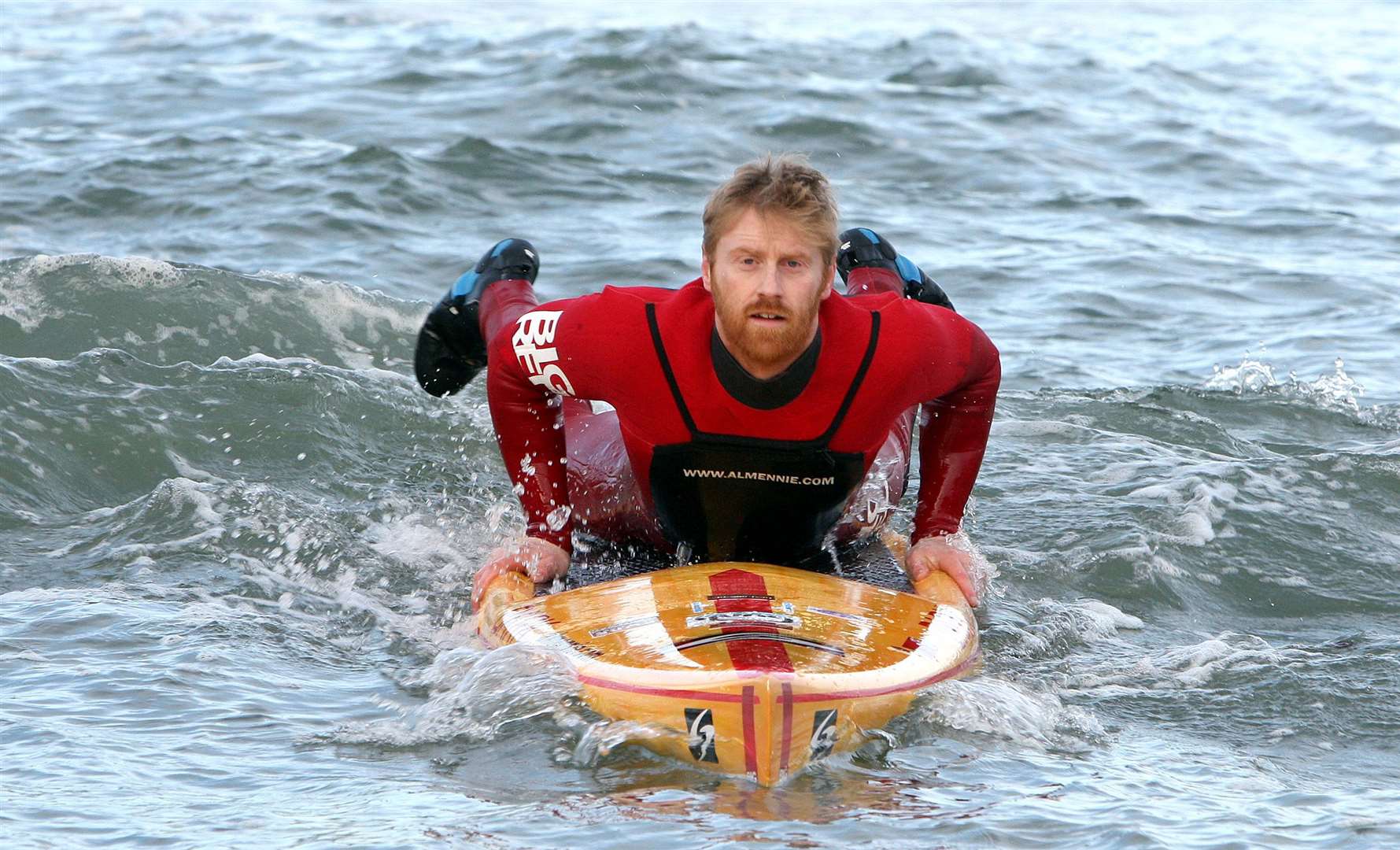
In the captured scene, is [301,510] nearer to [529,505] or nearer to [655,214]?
[529,505]

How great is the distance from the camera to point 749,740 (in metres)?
3.95

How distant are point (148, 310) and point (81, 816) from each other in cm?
456

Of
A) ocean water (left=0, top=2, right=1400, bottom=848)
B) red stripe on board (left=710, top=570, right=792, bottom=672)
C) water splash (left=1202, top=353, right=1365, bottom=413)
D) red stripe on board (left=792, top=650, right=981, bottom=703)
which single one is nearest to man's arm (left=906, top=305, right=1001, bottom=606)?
ocean water (left=0, top=2, right=1400, bottom=848)

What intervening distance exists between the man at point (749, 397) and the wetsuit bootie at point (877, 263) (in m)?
0.85

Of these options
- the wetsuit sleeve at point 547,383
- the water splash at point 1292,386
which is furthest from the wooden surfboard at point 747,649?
the water splash at point 1292,386

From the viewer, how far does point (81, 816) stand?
12.3 feet

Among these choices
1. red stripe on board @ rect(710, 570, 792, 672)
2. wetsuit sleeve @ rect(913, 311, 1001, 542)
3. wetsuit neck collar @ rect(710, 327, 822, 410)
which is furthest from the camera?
wetsuit sleeve @ rect(913, 311, 1001, 542)

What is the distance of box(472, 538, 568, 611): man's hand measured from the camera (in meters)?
5.04

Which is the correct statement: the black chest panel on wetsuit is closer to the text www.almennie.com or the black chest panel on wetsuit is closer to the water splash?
the text www.almennie.com

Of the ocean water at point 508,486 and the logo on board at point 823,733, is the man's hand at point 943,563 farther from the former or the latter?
the logo on board at point 823,733

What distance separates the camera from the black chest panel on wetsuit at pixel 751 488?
15.3 feet

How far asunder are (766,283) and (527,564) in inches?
48.0

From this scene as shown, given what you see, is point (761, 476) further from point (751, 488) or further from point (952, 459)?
point (952, 459)

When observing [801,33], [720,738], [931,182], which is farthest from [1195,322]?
[801,33]
